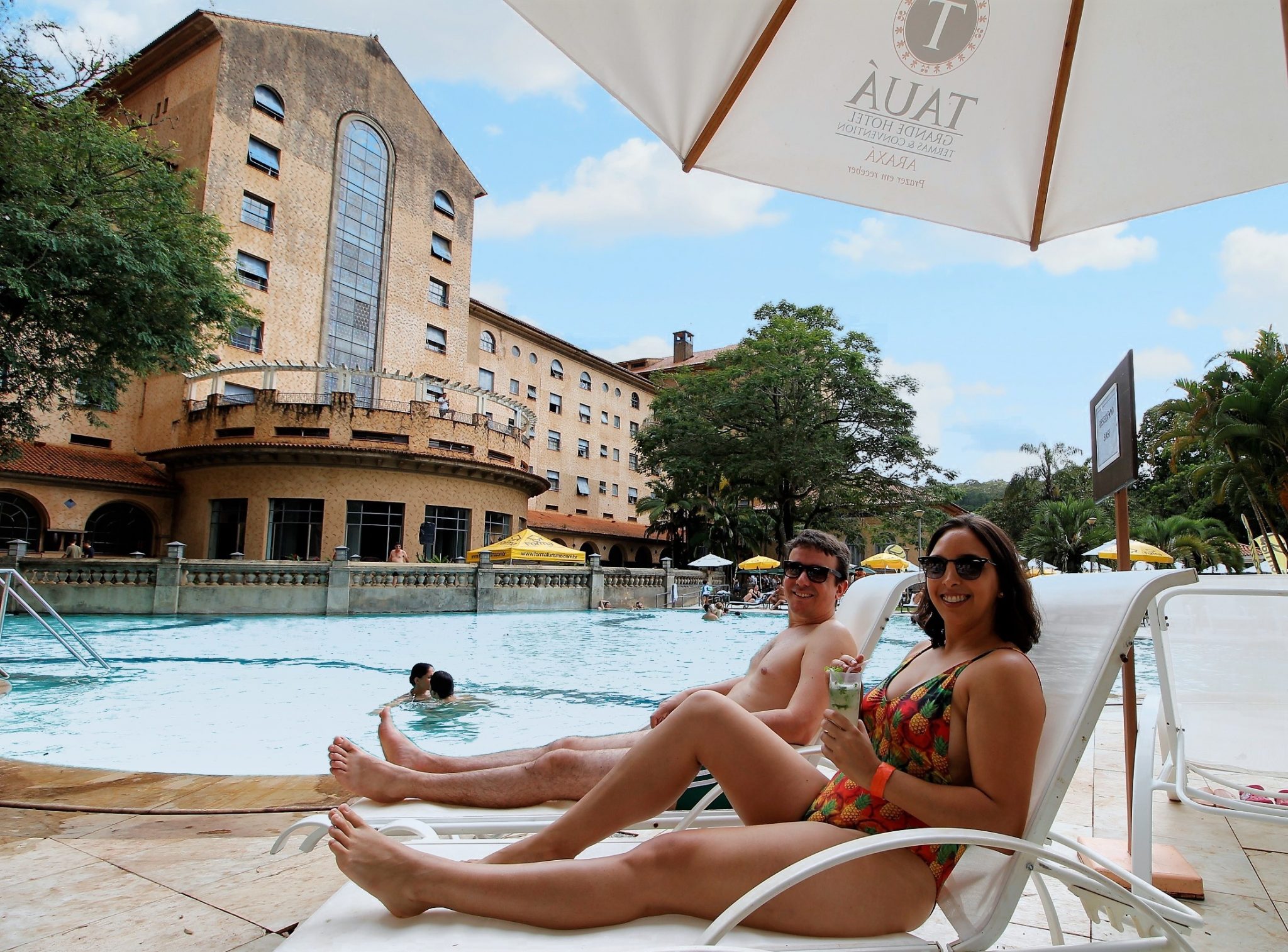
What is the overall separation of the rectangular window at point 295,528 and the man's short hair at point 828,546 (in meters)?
25.8

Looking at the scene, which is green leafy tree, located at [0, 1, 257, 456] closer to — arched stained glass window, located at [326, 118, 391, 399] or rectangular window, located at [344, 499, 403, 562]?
rectangular window, located at [344, 499, 403, 562]

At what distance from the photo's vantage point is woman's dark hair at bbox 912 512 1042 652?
80.4 inches

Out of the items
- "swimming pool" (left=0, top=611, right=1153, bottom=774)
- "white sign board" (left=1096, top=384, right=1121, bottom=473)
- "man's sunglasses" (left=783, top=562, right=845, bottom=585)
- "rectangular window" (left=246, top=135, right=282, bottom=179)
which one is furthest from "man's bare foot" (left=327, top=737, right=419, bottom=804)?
"rectangular window" (left=246, top=135, right=282, bottom=179)

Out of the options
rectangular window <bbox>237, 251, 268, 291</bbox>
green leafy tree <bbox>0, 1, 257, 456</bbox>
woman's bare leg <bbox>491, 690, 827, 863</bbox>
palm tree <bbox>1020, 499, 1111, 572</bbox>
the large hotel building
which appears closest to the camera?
woman's bare leg <bbox>491, 690, 827, 863</bbox>

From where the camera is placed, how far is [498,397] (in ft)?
101

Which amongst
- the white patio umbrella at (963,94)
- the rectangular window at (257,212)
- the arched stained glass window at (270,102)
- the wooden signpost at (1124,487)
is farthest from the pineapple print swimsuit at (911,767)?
the arched stained glass window at (270,102)

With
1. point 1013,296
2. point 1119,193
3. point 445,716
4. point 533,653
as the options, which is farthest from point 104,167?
point 1119,193

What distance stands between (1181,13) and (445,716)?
26.8 ft

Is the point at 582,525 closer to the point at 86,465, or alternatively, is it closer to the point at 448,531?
the point at 448,531

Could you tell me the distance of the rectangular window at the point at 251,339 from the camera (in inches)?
1105

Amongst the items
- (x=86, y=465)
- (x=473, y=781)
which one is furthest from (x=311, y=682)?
(x=86, y=465)

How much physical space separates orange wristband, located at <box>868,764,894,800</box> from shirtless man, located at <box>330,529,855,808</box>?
0.92 meters

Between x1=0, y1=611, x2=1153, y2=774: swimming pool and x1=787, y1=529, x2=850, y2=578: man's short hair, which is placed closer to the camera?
x1=787, y1=529, x2=850, y2=578: man's short hair

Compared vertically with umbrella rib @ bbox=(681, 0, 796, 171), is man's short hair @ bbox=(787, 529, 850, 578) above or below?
below
